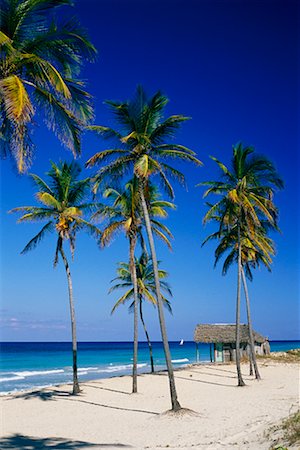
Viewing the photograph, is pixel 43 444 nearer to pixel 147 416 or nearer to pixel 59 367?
pixel 147 416

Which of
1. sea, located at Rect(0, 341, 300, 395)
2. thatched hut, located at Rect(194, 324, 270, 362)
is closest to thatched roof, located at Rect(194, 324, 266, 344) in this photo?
thatched hut, located at Rect(194, 324, 270, 362)

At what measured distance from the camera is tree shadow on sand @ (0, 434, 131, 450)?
9.84m

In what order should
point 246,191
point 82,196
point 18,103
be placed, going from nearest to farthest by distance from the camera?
point 18,103 → point 82,196 → point 246,191

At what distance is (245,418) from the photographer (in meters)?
12.6

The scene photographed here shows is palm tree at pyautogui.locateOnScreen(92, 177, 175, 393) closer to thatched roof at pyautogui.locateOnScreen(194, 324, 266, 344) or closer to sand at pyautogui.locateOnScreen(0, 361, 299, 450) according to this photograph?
sand at pyautogui.locateOnScreen(0, 361, 299, 450)

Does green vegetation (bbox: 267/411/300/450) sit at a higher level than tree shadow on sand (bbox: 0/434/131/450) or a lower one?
higher

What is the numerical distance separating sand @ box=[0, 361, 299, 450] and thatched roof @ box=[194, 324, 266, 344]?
52.6 feet

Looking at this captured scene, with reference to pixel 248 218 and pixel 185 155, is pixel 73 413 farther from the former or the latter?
pixel 248 218

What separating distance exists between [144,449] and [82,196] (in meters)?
12.5

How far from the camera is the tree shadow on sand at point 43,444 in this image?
388 inches

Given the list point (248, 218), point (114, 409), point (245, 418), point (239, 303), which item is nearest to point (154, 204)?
point (248, 218)

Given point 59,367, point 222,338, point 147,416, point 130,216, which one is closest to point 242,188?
point 130,216

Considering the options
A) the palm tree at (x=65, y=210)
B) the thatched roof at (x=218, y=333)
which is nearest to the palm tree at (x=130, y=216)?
the palm tree at (x=65, y=210)

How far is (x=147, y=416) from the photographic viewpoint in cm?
1384
